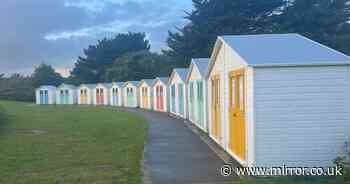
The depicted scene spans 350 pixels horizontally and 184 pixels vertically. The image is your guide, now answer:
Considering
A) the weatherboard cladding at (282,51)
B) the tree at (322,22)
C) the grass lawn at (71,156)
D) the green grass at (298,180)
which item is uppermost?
the tree at (322,22)

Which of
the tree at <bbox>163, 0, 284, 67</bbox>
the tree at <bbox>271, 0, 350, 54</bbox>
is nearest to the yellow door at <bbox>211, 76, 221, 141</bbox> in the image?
the tree at <bbox>271, 0, 350, 54</bbox>

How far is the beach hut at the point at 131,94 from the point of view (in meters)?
45.0

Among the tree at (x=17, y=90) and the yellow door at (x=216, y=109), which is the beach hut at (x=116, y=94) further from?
the yellow door at (x=216, y=109)

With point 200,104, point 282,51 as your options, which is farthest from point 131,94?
point 282,51

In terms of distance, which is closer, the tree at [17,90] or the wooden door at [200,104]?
the wooden door at [200,104]

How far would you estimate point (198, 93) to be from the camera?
21.5 metres

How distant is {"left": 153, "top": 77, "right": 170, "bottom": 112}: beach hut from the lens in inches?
A: 1386

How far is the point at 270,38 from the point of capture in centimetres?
1247

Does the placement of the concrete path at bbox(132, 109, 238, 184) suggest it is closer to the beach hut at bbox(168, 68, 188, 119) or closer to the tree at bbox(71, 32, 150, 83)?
the beach hut at bbox(168, 68, 188, 119)

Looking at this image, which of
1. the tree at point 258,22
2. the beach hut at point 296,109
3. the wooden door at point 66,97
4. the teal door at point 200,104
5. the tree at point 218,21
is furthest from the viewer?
the wooden door at point 66,97

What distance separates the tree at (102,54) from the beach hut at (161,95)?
127 ft

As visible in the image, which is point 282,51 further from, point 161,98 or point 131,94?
point 131,94

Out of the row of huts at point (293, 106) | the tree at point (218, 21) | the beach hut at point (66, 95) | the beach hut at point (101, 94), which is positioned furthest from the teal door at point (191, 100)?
the beach hut at point (66, 95)

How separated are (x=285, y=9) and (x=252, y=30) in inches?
124
